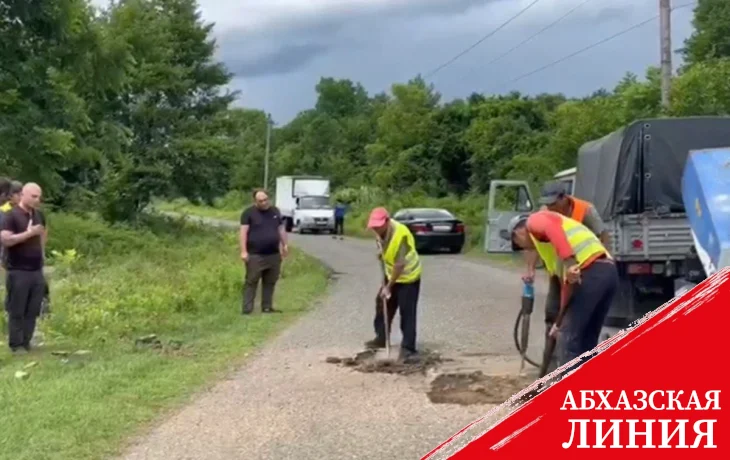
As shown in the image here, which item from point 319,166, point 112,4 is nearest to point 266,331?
point 112,4

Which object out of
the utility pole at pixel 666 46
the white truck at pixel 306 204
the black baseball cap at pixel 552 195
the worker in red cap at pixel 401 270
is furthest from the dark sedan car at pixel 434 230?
the black baseball cap at pixel 552 195

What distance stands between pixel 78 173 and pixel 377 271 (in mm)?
18429

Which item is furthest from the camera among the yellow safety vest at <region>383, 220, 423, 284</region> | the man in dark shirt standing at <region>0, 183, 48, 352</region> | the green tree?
the green tree

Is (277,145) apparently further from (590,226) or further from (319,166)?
(590,226)

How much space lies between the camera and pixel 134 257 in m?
26.8

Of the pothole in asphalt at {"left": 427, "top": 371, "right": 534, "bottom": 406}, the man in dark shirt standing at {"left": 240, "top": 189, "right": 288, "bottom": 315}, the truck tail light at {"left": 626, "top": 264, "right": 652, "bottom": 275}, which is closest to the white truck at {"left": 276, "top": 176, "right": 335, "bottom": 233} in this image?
the man in dark shirt standing at {"left": 240, "top": 189, "right": 288, "bottom": 315}

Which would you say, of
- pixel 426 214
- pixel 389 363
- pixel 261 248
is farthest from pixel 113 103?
pixel 389 363

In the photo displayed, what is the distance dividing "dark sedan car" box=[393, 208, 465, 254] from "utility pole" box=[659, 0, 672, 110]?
11.5m

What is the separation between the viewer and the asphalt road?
725cm

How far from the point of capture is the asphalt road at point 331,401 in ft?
23.8

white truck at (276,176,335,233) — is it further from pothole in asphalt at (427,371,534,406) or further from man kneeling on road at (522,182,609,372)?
man kneeling on road at (522,182,609,372)

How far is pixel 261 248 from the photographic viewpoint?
51.1ft

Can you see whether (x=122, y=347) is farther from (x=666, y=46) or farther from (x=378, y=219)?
(x=666, y=46)

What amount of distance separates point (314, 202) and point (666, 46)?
1187 inches
